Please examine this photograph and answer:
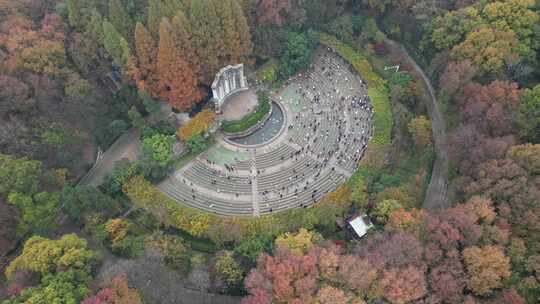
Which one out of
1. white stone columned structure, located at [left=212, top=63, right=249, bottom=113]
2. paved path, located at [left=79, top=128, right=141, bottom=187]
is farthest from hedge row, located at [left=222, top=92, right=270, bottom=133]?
paved path, located at [left=79, top=128, right=141, bottom=187]

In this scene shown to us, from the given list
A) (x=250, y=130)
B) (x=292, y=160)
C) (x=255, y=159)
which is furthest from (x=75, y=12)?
(x=292, y=160)

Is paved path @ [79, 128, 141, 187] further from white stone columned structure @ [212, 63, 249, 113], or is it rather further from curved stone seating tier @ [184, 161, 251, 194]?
white stone columned structure @ [212, 63, 249, 113]

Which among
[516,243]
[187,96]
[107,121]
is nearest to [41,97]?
[107,121]

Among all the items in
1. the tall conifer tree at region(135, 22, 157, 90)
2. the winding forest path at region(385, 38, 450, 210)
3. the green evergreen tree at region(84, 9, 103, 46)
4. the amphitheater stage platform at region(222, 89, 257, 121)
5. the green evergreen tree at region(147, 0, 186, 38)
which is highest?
the green evergreen tree at region(84, 9, 103, 46)

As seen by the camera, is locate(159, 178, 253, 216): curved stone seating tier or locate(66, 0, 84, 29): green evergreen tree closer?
locate(159, 178, 253, 216): curved stone seating tier

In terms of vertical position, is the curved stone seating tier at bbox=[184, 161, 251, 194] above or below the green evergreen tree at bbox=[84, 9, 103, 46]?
below

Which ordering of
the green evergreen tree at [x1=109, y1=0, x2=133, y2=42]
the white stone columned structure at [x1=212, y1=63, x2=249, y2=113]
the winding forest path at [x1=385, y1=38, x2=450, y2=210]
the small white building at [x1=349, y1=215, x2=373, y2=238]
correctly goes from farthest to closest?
the white stone columned structure at [x1=212, y1=63, x2=249, y2=113] → the green evergreen tree at [x1=109, y1=0, x2=133, y2=42] → the winding forest path at [x1=385, y1=38, x2=450, y2=210] → the small white building at [x1=349, y1=215, x2=373, y2=238]

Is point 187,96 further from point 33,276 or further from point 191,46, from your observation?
point 33,276
